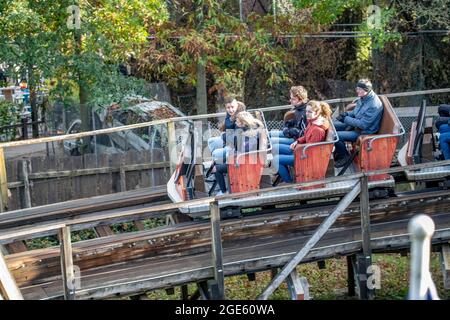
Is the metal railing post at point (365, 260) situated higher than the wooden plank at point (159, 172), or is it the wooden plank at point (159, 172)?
the wooden plank at point (159, 172)

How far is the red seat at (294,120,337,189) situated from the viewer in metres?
9.76

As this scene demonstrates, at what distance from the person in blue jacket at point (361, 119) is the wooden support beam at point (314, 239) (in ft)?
7.19

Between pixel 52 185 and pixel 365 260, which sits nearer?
pixel 365 260

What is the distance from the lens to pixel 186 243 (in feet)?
29.5

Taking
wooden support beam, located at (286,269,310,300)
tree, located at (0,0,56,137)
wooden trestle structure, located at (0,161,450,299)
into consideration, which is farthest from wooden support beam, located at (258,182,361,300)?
tree, located at (0,0,56,137)

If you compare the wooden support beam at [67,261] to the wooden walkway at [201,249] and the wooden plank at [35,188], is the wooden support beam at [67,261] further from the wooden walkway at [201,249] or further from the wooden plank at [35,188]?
the wooden plank at [35,188]

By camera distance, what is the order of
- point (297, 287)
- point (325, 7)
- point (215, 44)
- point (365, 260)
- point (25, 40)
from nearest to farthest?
point (297, 287)
point (365, 260)
point (25, 40)
point (215, 44)
point (325, 7)

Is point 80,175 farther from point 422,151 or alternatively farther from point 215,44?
point 422,151

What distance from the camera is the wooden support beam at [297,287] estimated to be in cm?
840

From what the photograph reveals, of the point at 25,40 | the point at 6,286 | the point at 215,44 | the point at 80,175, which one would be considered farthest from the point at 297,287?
the point at 215,44

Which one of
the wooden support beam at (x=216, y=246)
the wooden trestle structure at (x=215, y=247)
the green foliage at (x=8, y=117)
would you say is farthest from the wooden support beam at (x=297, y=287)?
the green foliage at (x=8, y=117)

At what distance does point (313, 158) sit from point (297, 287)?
6.08 ft

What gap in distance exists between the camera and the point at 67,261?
7496mm
